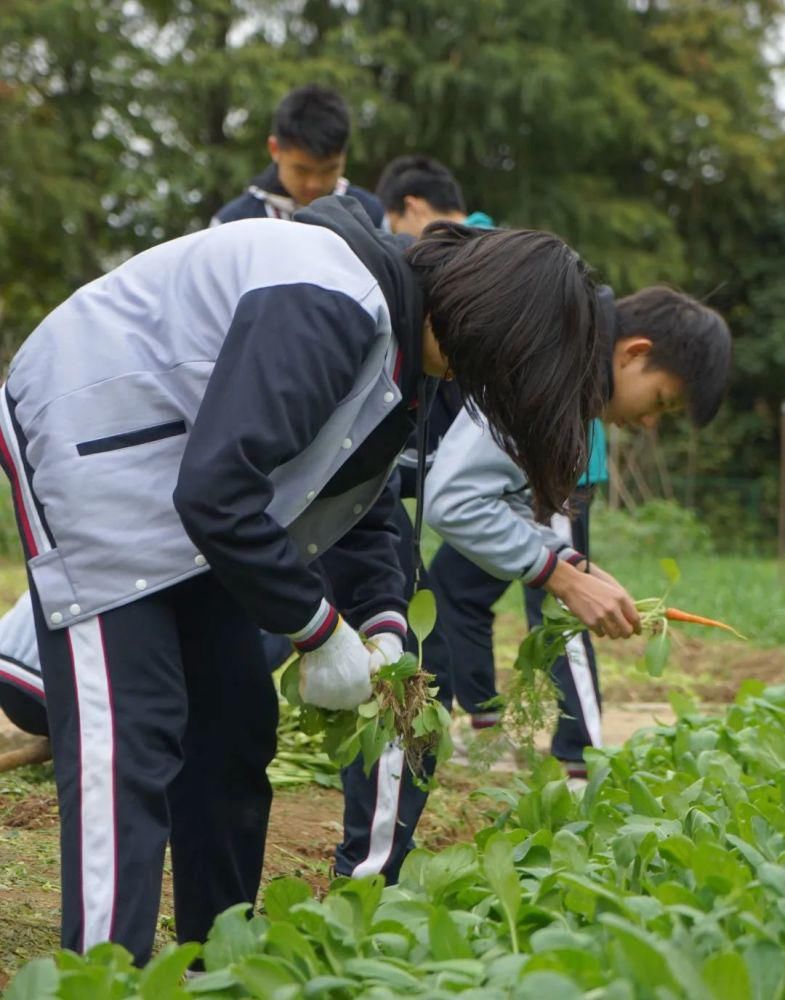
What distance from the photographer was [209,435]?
204 centimetres

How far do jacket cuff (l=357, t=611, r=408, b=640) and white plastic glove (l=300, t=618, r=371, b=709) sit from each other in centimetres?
39

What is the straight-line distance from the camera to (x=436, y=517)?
3314 millimetres

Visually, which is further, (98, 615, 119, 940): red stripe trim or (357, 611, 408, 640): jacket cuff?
(357, 611, 408, 640): jacket cuff

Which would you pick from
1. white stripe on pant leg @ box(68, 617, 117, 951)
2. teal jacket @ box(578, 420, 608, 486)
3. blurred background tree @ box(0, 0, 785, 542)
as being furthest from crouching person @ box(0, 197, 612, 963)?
blurred background tree @ box(0, 0, 785, 542)

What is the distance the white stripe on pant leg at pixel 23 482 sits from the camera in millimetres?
2225

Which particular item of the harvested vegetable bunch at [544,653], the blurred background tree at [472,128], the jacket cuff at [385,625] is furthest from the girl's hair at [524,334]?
the blurred background tree at [472,128]

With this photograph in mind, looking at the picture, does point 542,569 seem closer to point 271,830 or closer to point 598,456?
point 598,456

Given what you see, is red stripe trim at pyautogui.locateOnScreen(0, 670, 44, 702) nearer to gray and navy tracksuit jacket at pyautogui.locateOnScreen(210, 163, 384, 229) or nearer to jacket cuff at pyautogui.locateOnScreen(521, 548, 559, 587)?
jacket cuff at pyautogui.locateOnScreen(521, 548, 559, 587)

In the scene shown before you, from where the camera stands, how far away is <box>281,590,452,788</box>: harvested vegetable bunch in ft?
8.12

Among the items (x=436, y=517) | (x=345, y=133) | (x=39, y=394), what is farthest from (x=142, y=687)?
(x=345, y=133)

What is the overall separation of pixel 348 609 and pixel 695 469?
1716 cm

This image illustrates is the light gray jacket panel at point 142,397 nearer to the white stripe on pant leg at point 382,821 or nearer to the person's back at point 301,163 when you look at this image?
the white stripe on pant leg at point 382,821

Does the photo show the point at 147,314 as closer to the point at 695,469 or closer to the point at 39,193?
the point at 39,193

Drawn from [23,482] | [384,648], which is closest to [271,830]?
[384,648]
